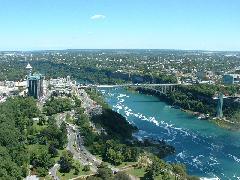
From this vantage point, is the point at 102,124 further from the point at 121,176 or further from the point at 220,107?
the point at 220,107

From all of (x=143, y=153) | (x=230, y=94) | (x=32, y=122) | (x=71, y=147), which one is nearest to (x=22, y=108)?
(x=32, y=122)

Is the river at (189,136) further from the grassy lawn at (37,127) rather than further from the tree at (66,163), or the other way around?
the grassy lawn at (37,127)

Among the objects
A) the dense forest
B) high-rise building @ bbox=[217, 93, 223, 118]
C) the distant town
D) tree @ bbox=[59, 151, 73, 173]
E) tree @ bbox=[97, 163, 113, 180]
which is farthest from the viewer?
high-rise building @ bbox=[217, 93, 223, 118]

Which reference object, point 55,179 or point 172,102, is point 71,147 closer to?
point 55,179

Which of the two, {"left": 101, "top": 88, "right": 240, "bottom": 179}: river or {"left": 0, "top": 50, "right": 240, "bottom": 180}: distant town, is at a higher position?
{"left": 0, "top": 50, "right": 240, "bottom": 180}: distant town

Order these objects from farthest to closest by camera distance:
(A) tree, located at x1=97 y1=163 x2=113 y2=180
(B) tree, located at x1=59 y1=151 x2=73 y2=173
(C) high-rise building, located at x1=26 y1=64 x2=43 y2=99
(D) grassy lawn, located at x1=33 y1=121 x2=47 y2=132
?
(C) high-rise building, located at x1=26 y1=64 x2=43 y2=99 → (D) grassy lawn, located at x1=33 y1=121 x2=47 y2=132 → (B) tree, located at x1=59 y1=151 x2=73 y2=173 → (A) tree, located at x1=97 y1=163 x2=113 y2=180

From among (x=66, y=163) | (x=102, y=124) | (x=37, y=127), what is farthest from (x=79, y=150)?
(x=102, y=124)

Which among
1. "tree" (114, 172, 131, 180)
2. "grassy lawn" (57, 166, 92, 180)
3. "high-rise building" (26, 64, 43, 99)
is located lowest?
"grassy lawn" (57, 166, 92, 180)

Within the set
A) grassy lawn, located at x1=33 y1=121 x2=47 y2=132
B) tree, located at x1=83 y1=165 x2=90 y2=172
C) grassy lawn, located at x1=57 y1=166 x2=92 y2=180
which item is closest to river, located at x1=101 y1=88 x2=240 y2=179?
tree, located at x1=83 y1=165 x2=90 y2=172

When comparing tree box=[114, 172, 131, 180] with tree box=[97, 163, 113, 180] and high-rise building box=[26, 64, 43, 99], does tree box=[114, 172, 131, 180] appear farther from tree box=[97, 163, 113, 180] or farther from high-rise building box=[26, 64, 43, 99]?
high-rise building box=[26, 64, 43, 99]

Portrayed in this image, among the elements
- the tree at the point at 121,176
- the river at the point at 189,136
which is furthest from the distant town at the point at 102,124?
the river at the point at 189,136
